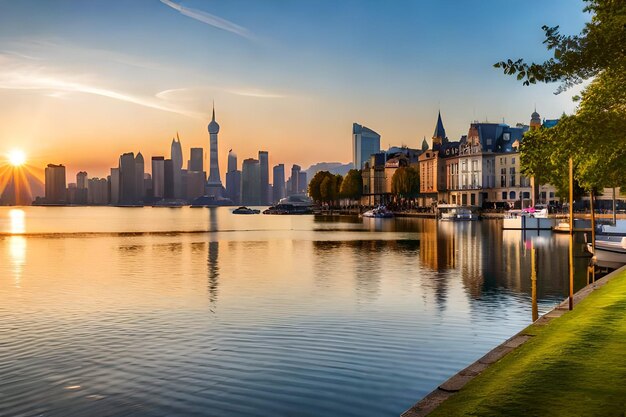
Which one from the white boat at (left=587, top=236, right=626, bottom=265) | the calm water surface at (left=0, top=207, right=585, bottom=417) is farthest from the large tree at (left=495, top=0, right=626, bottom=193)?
the white boat at (left=587, top=236, right=626, bottom=265)

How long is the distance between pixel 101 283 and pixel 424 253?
3727 cm

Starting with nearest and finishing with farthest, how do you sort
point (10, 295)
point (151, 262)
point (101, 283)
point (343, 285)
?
point (10, 295) → point (343, 285) → point (101, 283) → point (151, 262)

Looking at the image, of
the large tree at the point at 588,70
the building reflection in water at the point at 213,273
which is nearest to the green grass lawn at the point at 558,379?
the large tree at the point at 588,70

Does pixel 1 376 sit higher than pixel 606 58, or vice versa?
pixel 606 58

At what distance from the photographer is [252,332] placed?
1123 inches

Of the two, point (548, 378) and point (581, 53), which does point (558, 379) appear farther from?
point (581, 53)

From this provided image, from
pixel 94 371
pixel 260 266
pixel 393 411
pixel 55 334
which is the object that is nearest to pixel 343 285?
pixel 260 266

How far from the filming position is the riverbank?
1273 cm

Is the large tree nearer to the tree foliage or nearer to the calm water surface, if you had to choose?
the tree foliage

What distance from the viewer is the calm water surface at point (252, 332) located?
1872cm

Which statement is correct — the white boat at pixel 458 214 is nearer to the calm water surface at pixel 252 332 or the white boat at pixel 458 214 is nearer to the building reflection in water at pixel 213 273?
the building reflection in water at pixel 213 273

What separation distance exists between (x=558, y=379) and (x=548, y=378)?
8.6 inches

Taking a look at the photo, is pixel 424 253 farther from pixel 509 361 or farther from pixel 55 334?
pixel 509 361

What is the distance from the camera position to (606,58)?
818 inches
